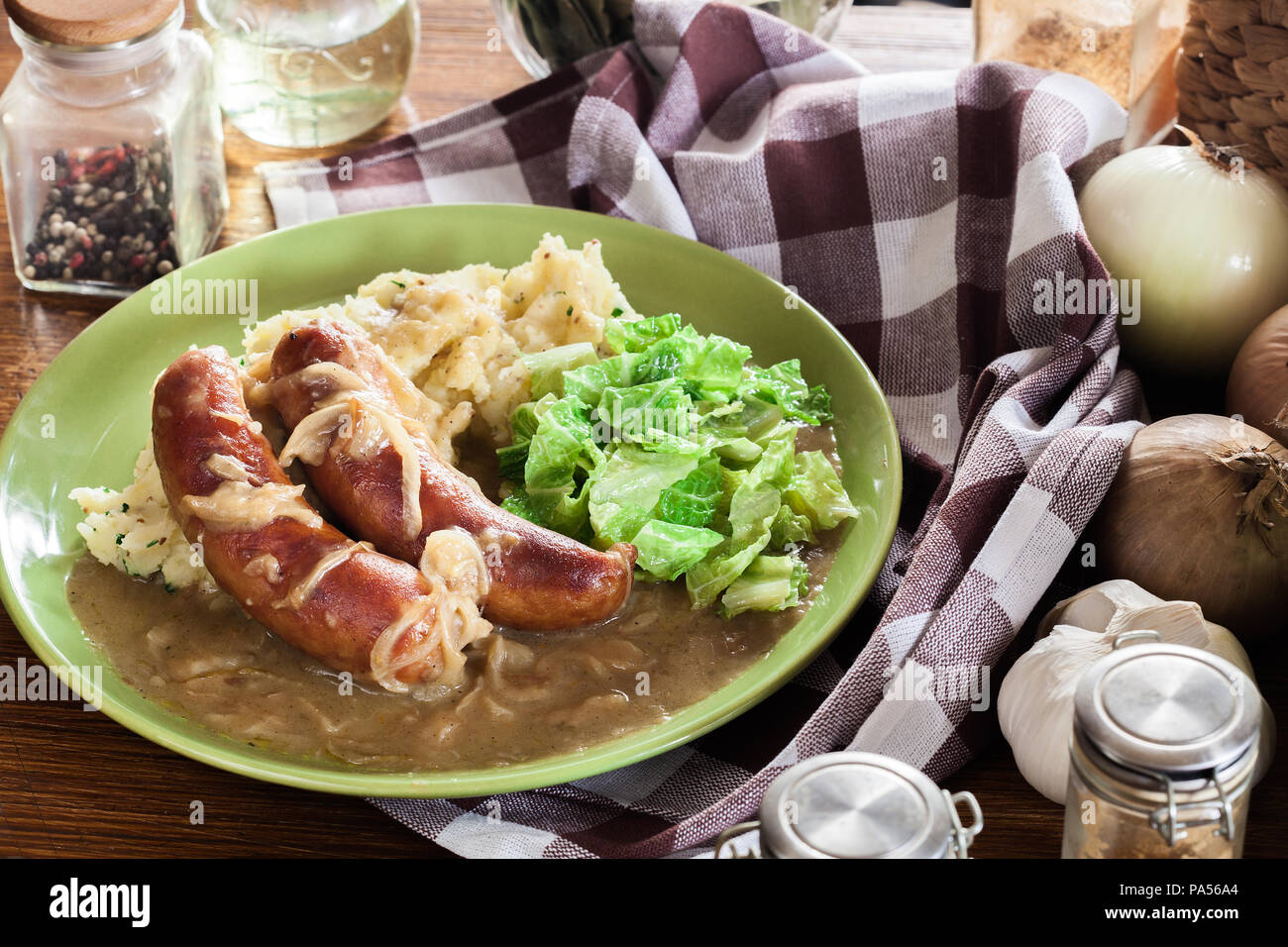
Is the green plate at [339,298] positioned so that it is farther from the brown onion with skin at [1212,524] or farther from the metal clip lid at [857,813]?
the metal clip lid at [857,813]

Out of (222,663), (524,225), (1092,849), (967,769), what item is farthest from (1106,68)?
(222,663)

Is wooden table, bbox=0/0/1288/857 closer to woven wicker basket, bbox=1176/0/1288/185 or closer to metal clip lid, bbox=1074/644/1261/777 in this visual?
metal clip lid, bbox=1074/644/1261/777

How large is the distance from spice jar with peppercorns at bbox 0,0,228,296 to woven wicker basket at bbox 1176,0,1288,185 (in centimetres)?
225

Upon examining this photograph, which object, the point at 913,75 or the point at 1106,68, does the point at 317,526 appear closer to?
the point at 913,75

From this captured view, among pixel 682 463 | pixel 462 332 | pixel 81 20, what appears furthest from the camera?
pixel 81 20

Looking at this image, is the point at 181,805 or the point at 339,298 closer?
the point at 181,805

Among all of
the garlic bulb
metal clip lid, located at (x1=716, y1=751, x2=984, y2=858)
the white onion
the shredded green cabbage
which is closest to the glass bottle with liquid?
the shredded green cabbage

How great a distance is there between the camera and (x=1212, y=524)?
7.55ft

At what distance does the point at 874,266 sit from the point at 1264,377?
1.00 m

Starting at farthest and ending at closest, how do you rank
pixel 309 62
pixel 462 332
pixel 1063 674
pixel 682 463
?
1. pixel 309 62
2. pixel 462 332
3. pixel 682 463
4. pixel 1063 674

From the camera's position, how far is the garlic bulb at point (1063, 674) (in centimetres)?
214

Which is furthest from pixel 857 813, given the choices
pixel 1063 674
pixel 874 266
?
pixel 874 266

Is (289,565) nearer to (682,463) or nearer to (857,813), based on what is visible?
(682,463)

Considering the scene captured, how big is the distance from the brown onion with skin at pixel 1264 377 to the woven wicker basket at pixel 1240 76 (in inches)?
18.5
